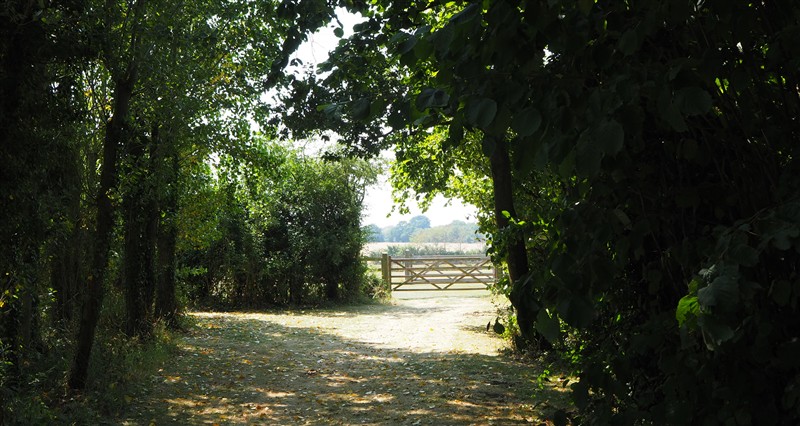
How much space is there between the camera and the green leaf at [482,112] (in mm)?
1822

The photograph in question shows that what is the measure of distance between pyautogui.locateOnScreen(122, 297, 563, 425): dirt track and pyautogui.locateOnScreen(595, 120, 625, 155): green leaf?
198 inches

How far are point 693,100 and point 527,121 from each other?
40 cm

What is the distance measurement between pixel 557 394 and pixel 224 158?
6.57 meters

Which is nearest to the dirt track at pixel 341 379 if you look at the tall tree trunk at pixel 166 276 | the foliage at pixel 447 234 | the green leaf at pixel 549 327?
the tall tree trunk at pixel 166 276

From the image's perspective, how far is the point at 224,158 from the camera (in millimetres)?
11305

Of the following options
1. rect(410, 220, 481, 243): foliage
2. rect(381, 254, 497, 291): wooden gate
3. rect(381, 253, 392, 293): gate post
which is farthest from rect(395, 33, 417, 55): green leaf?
rect(410, 220, 481, 243): foliage

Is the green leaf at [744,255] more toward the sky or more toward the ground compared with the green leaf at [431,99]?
more toward the ground

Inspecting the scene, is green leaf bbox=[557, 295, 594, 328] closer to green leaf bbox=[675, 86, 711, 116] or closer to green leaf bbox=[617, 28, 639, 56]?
green leaf bbox=[675, 86, 711, 116]

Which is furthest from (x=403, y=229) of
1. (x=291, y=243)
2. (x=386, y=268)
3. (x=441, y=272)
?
(x=291, y=243)

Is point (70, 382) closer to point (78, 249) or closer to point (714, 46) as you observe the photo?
point (78, 249)

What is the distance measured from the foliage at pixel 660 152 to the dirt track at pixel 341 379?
13.3ft

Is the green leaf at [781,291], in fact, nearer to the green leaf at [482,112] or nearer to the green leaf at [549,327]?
the green leaf at [549,327]

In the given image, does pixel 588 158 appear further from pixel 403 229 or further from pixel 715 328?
pixel 403 229

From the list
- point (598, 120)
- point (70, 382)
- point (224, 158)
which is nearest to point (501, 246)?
point (598, 120)
